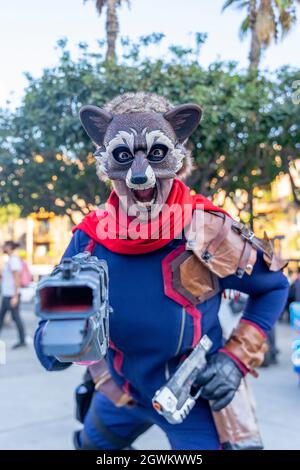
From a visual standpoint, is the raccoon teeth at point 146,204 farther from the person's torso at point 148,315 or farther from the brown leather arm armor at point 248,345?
the brown leather arm armor at point 248,345

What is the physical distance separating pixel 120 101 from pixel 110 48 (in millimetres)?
4990

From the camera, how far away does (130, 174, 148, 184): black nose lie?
147 cm

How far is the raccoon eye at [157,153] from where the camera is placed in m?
1.58

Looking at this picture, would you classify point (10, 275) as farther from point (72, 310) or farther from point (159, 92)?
point (72, 310)

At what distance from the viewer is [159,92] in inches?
219

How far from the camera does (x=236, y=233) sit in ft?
5.84

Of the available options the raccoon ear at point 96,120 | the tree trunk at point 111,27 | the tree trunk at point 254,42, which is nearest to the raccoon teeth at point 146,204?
the raccoon ear at point 96,120

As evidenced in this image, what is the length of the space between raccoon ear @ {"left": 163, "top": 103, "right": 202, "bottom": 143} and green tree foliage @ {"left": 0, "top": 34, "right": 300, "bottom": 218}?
12.0 feet

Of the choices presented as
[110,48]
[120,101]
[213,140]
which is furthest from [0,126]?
[120,101]

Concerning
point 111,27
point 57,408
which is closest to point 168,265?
point 57,408

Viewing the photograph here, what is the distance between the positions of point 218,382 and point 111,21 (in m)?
6.06

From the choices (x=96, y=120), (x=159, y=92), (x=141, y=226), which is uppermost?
(x=159, y=92)

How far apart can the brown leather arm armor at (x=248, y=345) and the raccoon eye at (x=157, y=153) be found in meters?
0.69

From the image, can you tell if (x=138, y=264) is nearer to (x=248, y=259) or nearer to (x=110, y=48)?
(x=248, y=259)
